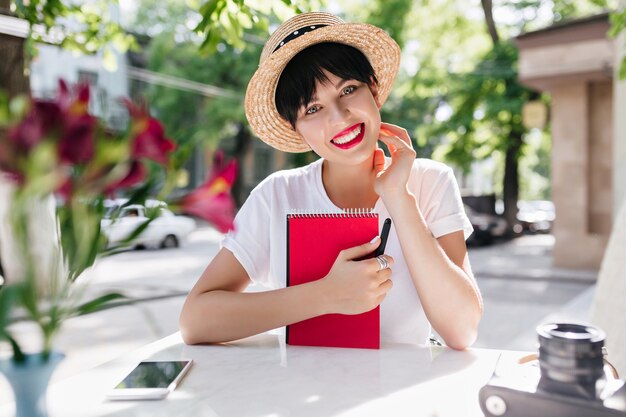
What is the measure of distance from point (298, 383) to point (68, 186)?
61 cm

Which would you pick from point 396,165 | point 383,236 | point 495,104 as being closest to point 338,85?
point 396,165

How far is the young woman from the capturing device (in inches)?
51.4

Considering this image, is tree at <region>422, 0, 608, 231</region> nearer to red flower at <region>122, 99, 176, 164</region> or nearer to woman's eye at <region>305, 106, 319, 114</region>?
woman's eye at <region>305, 106, 319, 114</region>

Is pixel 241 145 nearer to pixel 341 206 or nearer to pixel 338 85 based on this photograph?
pixel 341 206

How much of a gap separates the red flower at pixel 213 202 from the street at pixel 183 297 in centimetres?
14

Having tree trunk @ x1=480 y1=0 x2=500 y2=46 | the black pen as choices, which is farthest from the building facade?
the black pen

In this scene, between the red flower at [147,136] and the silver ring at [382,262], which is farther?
the silver ring at [382,262]

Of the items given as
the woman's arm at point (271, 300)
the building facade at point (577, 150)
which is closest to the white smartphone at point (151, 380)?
the woman's arm at point (271, 300)

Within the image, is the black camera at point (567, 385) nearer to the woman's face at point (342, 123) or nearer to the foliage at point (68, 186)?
the foliage at point (68, 186)

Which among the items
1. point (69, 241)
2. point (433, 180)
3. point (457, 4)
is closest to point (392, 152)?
point (433, 180)

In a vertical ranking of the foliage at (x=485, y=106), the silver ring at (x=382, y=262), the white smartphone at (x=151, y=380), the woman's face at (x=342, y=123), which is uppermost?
the foliage at (x=485, y=106)

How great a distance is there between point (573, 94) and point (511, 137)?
5387mm

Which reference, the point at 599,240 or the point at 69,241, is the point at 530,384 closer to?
the point at 69,241

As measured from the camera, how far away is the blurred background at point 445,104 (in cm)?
240
